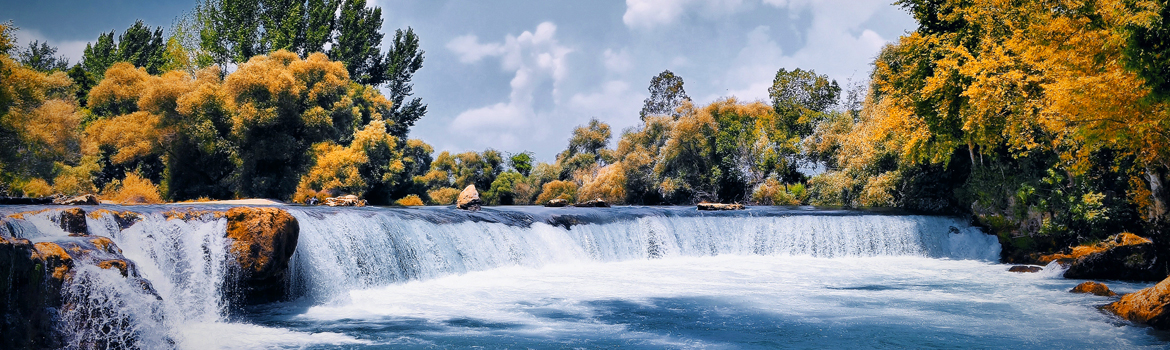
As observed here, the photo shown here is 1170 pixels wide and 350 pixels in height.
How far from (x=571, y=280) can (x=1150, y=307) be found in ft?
30.3

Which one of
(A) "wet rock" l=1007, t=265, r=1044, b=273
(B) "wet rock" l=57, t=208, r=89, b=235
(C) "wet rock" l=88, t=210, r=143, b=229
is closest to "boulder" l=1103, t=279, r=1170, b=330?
(A) "wet rock" l=1007, t=265, r=1044, b=273

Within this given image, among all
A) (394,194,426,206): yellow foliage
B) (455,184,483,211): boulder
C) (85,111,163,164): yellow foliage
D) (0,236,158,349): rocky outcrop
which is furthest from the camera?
(394,194,426,206): yellow foliage

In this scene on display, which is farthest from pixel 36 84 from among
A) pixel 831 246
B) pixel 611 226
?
pixel 831 246

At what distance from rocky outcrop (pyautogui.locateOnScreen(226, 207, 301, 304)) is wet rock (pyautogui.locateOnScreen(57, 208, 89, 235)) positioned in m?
1.61

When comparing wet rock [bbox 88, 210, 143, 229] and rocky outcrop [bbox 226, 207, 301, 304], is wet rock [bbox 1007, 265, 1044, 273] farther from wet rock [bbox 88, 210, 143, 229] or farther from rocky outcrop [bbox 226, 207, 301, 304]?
wet rock [bbox 88, 210, 143, 229]

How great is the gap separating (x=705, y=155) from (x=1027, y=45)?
79.3 ft

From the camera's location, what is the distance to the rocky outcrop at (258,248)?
9.23 metres

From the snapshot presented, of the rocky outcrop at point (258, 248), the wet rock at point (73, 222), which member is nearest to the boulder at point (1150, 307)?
the rocky outcrop at point (258, 248)

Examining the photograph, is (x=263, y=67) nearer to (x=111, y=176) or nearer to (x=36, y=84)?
(x=36, y=84)

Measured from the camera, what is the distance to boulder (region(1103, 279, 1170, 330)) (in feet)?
28.3

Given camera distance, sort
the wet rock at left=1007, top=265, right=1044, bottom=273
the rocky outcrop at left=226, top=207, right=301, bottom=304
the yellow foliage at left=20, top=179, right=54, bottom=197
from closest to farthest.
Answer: the rocky outcrop at left=226, top=207, right=301, bottom=304 < the wet rock at left=1007, top=265, right=1044, bottom=273 < the yellow foliage at left=20, top=179, right=54, bottom=197

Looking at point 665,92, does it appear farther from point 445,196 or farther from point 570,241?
point 570,241

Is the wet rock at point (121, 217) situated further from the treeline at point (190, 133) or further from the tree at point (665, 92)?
the tree at point (665, 92)

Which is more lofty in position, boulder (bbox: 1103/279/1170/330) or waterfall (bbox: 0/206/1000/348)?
waterfall (bbox: 0/206/1000/348)
